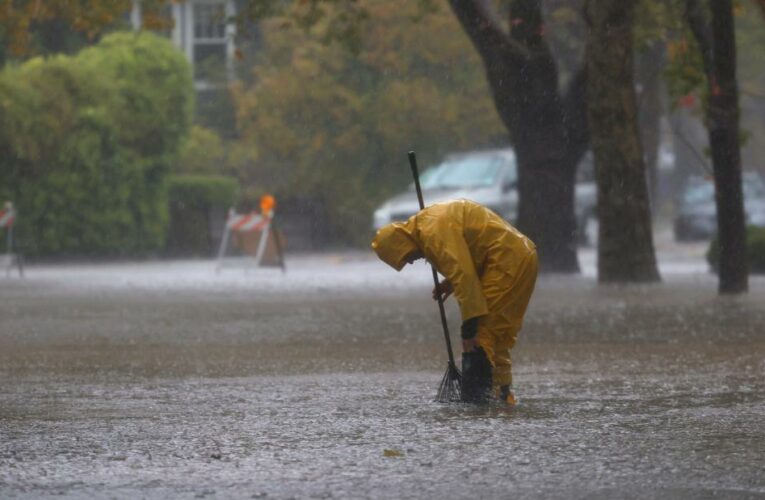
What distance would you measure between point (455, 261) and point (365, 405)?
47.7 inches

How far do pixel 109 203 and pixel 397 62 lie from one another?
772cm

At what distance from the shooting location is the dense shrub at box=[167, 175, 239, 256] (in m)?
37.2

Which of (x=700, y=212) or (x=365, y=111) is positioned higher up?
(x=365, y=111)

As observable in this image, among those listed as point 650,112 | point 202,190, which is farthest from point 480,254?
point 650,112

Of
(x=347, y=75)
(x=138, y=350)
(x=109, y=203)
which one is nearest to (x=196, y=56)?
(x=347, y=75)

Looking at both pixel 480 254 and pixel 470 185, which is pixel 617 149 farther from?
pixel 480 254

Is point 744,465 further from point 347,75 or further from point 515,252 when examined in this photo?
point 347,75

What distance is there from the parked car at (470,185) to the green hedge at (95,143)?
452cm

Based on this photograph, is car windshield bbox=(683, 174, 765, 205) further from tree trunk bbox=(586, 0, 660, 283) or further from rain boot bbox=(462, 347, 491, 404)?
rain boot bbox=(462, 347, 491, 404)

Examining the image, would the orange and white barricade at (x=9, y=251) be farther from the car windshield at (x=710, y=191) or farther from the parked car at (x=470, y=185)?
the car windshield at (x=710, y=191)

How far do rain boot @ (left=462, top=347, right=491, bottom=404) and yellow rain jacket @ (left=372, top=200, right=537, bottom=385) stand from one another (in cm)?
5

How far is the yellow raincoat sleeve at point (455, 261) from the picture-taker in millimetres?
9250

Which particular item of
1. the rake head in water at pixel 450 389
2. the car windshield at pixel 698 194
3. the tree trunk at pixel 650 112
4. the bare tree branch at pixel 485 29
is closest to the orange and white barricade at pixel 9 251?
the bare tree branch at pixel 485 29

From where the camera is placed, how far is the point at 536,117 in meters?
24.7
